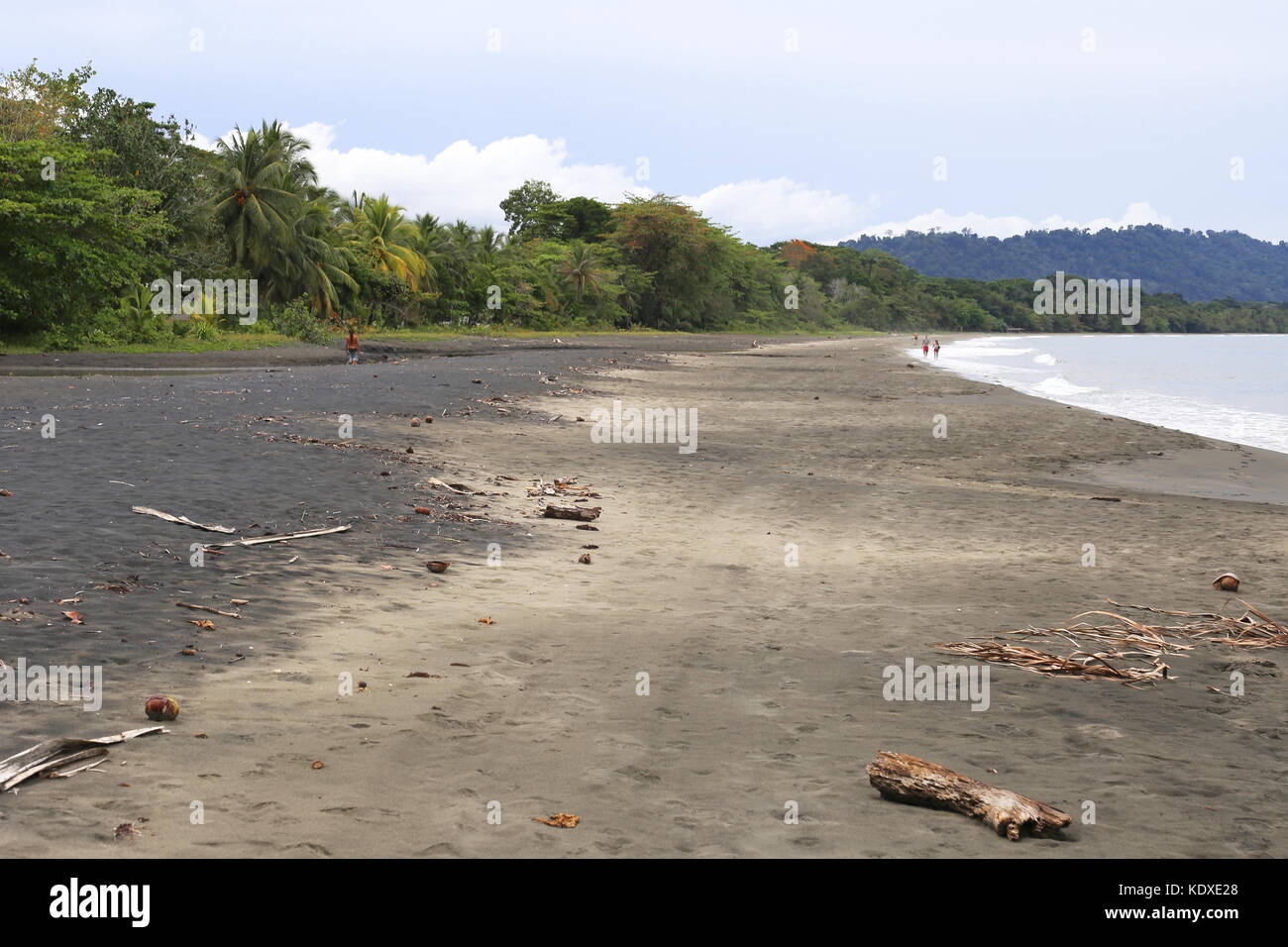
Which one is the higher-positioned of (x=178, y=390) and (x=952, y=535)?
(x=178, y=390)

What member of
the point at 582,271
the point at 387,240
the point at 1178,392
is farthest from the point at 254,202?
the point at 1178,392

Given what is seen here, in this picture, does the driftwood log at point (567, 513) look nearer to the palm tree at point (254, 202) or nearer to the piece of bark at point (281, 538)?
the piece of bark at point (281, 538)

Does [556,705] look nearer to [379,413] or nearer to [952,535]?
[952,535]

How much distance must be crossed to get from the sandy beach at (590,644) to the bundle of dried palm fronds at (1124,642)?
172mm

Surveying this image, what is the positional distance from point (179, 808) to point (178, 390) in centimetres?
1613

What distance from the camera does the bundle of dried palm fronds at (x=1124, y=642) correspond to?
19.5ft

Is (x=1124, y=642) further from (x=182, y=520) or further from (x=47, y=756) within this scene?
(x=182, y=520)

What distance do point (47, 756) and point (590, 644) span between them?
302 centimetres

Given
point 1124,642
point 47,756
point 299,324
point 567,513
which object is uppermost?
point 299,324

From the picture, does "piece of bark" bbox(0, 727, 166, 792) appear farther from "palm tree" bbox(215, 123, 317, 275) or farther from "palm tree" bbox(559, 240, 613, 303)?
"palm tree" bbox(559, 240, 613, 303)

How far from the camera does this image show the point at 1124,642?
645 centimetres

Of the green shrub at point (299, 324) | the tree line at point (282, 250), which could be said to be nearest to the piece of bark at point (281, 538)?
the tree line at point (282, 250)
